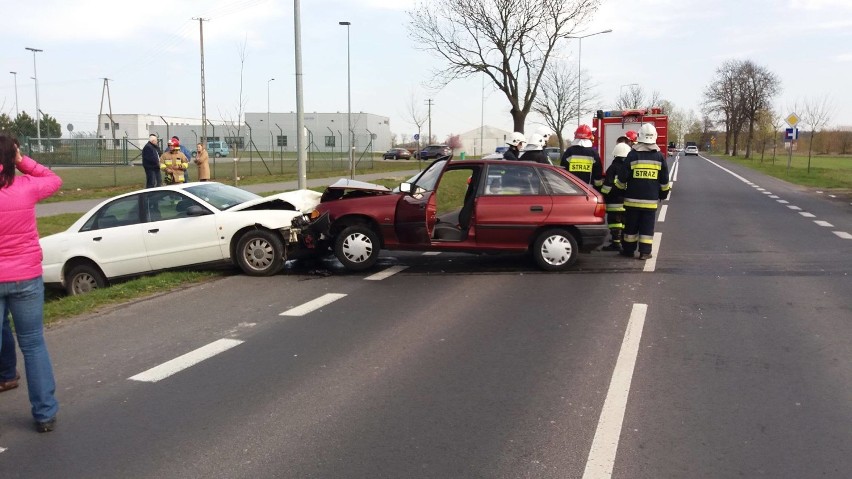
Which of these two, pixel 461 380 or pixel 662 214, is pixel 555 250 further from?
pixel 662 214

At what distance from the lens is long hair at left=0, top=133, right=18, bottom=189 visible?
4.15 meters

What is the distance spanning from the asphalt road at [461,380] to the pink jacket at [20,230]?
1.00 metres

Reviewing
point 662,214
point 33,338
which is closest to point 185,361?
point 33,338

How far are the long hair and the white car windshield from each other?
534 cm

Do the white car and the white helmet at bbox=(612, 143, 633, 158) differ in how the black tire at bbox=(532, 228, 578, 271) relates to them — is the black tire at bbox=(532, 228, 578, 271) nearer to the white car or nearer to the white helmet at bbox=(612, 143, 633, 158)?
the white helmet at bbox=(612, 143, 633, 158)

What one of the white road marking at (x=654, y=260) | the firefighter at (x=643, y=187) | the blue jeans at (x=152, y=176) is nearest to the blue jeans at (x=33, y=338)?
the white road marking at (x=654, y=260)

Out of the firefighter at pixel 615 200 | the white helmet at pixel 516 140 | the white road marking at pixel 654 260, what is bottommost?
the white road marking at pixel 654 260

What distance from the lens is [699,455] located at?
3.92 m

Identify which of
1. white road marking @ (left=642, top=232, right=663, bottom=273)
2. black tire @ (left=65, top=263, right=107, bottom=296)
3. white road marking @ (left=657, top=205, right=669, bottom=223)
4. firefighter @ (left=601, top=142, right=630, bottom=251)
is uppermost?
firefighter @ (left=601, top=142, right=630, bottom=251)

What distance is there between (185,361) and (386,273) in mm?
4219

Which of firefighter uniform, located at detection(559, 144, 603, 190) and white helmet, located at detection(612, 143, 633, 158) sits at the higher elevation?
white helmet, located at detection(612, 143, 633, 158)

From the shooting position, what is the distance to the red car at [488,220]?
374 inches

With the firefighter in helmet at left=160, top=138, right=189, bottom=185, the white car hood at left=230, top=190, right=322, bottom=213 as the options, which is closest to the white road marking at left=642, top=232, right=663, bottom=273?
the white car hood at left=230, top=190, right=322, bottom=213

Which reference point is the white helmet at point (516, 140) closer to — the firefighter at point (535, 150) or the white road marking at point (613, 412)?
the firefighter at point (535, 150)
